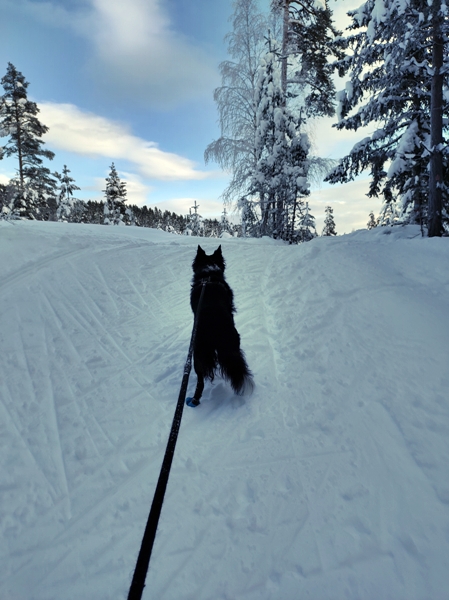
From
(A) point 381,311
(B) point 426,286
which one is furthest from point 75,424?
(B) point 426,286

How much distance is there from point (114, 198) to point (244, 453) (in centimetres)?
3136

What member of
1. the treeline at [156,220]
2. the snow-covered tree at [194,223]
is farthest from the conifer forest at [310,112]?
the treeline at [156,220]

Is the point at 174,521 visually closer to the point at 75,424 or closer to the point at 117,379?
A: the point at 75,424

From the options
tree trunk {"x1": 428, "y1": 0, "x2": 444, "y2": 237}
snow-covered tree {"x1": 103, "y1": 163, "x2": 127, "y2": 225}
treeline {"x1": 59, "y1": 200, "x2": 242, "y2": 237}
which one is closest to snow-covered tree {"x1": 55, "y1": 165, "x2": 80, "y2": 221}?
snow-covered tree {"x1": 103, "y1": 163, "x2": 127, "y2": 225}

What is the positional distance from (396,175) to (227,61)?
10.6 metres

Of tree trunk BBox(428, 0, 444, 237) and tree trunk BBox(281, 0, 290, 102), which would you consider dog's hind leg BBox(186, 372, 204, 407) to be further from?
tree trunk BBox(281, 0, 290, 102)

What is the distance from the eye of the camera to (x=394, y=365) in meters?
3.38

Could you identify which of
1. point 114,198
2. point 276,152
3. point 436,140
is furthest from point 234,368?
point 114,198

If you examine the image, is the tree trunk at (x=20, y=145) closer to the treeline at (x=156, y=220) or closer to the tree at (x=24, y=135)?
the tree at (x=24, y=135)

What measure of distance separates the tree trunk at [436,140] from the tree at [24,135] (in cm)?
2414

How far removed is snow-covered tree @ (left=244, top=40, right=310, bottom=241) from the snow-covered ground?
29.3ft

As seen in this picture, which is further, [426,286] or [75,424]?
[426,286]

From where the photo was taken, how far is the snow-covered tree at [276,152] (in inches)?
469

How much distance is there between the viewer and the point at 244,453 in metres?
2.46
